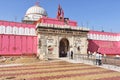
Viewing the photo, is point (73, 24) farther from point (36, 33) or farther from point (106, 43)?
point (106, 43)

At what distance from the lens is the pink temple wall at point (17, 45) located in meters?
22.9

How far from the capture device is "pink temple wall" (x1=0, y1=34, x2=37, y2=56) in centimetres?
2291

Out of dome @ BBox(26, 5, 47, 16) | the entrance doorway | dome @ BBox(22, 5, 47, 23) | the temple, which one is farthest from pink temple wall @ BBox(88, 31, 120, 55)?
dome @ BBox(26, 5, 47, 16)

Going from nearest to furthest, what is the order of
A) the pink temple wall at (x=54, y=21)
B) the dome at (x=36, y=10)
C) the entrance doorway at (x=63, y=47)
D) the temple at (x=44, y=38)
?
the temple at (x=44, y=38) < the pink temple wall at (x=54, y=21) < the entrance doorway at (x=63, y=47) < the dome at (x=36, y=10)

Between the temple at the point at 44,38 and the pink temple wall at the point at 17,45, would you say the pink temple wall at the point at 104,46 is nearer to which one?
the temple at the point at 44,38

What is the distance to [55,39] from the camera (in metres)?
24.8

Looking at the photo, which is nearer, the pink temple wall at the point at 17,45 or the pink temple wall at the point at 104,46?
the pink temple wall at the point at 17,45

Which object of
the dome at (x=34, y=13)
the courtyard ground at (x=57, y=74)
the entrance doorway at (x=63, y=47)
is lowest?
the courtyard ground at (x=57, y=74)

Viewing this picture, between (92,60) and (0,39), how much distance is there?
13639 mm

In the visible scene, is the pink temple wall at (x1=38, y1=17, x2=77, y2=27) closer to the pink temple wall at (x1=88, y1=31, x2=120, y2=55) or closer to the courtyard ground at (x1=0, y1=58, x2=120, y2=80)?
the pink temple wall at (x1=88, y1=31, x2=120, y2=55)

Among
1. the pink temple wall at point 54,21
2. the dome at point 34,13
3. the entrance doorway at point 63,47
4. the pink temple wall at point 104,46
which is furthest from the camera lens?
the dome at point 34,13

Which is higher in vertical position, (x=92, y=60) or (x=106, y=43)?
(x=106, y=43)

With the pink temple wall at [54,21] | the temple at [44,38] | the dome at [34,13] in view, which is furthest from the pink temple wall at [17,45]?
the dome at [34,13]

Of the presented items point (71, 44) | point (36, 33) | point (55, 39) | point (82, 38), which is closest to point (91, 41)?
point (82, 38)
